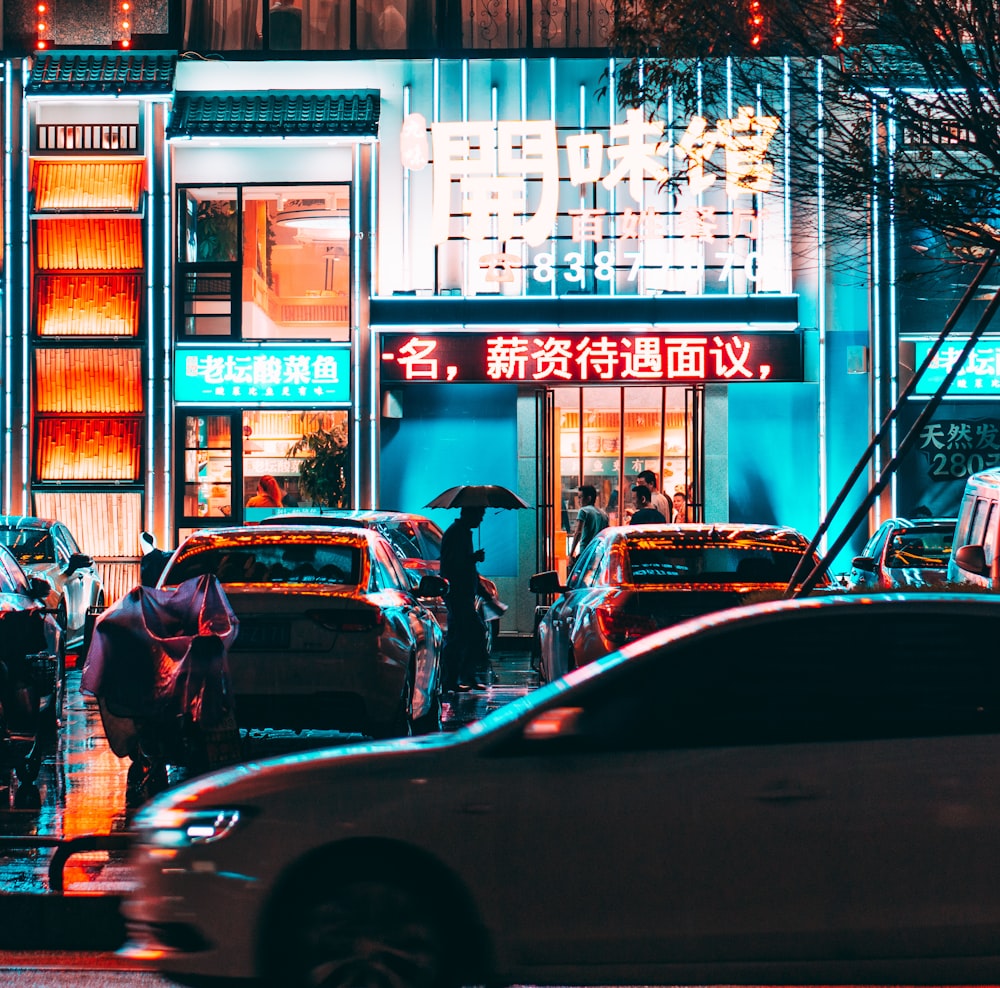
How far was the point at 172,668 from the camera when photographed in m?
8.28

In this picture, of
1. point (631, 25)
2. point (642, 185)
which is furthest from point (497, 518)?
point (631, 25)

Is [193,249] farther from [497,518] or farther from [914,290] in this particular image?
[914,290]

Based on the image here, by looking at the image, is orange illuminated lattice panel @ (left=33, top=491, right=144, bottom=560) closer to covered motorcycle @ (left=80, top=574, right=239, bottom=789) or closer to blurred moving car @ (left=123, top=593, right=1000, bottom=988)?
covered motorcycle @ (left=80, top=574, right=239, bottom=789)

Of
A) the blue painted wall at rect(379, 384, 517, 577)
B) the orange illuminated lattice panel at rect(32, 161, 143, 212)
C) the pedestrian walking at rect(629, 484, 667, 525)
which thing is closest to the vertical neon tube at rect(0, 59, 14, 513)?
the orange illuminated lattice panel at rect(32, 161, 143, 212)

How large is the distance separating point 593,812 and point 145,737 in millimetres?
4080

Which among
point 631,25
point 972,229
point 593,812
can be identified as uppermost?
point 631,25

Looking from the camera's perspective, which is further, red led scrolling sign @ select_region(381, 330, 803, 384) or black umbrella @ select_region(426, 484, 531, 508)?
red led scrolling sign @ select_region(381, 330, 803, 384)

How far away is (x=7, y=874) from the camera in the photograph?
7391 mm

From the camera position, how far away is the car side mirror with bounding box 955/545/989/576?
33.8ft

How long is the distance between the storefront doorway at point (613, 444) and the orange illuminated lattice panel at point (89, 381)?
237 inches

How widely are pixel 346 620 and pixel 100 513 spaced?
41.2ft

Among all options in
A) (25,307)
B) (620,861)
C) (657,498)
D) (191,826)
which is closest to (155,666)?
(191,826)

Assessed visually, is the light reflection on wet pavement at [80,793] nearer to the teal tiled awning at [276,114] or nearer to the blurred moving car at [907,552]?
the blurred moving car at [907,552]

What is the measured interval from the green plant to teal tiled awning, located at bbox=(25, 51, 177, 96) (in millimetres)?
5382
